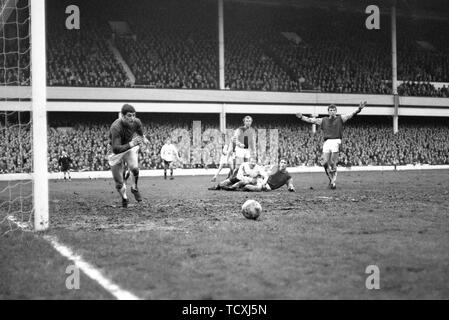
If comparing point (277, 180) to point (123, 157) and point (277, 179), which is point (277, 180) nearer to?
point (277, 179)

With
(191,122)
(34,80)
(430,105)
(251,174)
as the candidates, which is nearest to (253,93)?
(191,122)

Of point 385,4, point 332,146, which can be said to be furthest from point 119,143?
point 385,4

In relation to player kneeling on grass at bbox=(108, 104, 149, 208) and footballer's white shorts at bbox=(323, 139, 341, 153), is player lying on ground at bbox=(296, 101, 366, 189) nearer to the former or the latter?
footballer's white shorts at bbox=(323, 139, 341, 153)

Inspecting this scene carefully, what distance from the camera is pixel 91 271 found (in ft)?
17.3

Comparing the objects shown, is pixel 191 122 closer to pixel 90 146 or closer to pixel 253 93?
pixel 253 93

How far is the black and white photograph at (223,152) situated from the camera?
508 centimetres

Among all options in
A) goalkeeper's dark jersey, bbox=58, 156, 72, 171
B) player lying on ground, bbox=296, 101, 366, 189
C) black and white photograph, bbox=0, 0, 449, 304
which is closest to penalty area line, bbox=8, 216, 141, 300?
black and white photograph, bbox=0, 0, 449, 304

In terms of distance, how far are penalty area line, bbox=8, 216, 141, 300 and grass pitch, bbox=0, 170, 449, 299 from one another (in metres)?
0.07

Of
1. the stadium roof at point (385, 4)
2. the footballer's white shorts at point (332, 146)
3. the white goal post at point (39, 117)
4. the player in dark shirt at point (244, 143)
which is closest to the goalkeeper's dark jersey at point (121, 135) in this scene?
the white goal post at point (39, 117)

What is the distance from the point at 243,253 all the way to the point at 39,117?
398 centimetres

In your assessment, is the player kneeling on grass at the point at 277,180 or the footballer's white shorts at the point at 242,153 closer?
the player kneeling on grass at the point at 277,180

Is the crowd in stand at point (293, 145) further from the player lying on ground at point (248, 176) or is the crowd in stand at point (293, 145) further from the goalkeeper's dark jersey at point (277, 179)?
the goalkeeper's dark jersey at point (277, 179)

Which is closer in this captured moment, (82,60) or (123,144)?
(123,144)

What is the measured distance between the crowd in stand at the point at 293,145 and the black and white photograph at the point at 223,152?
11 cm
